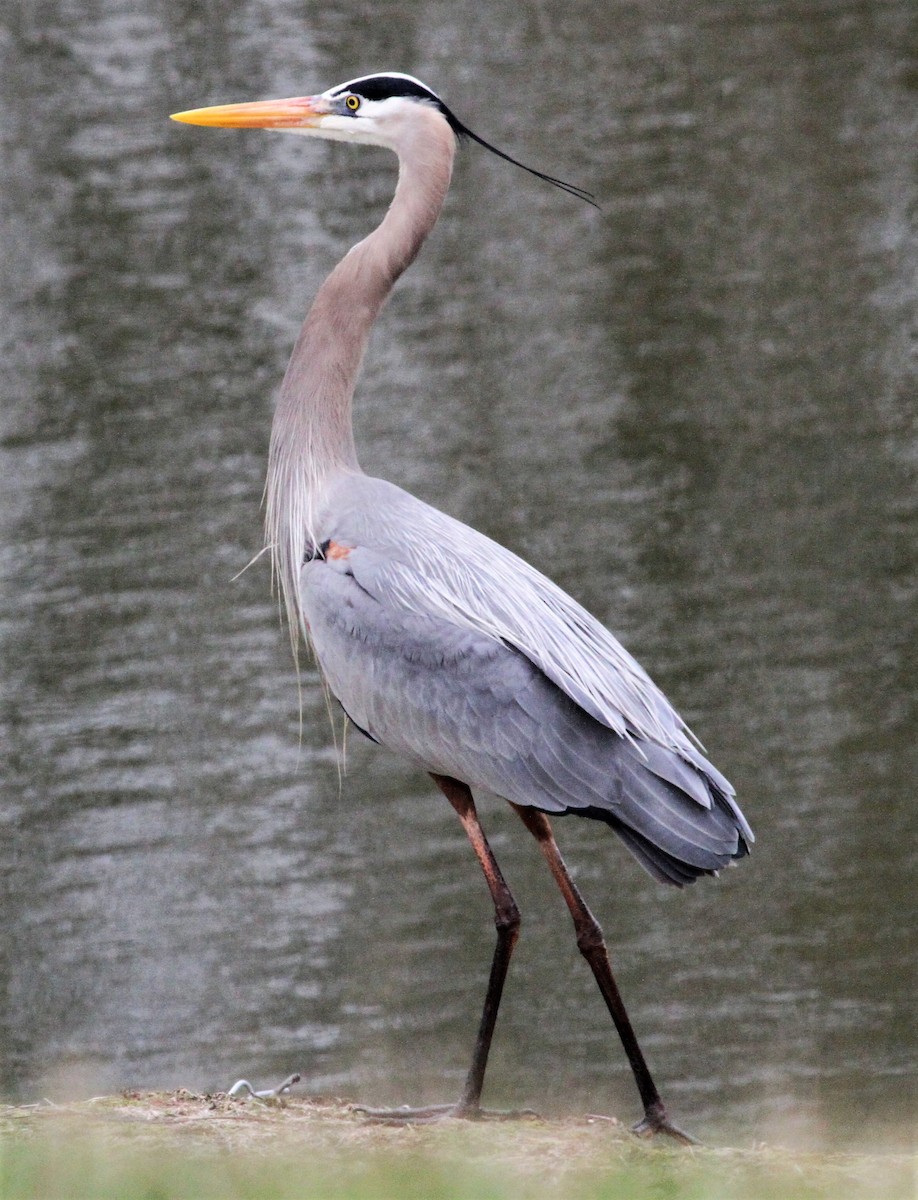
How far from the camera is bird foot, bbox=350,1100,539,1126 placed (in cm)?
434

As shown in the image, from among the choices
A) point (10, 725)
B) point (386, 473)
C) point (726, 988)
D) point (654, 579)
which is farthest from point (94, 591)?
point (726, 988)

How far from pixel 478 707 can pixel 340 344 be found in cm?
124

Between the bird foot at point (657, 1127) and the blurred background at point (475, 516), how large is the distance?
5.62 ft

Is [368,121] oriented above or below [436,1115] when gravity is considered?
above

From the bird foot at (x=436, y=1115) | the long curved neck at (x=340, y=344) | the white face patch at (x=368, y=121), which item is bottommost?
the bird foot at (x=436, y=1115)

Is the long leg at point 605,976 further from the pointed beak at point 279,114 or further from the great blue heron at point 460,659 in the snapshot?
the pointed beak at point 279,114

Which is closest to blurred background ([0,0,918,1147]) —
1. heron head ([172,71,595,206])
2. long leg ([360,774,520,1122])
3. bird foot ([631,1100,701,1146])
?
bird foot ([631,1100,701,1146])

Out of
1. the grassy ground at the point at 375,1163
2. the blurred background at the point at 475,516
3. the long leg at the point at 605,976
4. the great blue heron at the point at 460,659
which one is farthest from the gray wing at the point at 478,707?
the blurred background at the point at 475,516

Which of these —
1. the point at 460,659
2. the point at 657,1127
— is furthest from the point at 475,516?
the point at 657,1127

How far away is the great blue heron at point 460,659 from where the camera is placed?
4.38 meters

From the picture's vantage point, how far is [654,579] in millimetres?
8633

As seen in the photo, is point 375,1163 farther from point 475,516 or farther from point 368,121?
point 475,516

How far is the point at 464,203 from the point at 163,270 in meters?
1.70

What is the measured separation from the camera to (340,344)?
523 centimetres
